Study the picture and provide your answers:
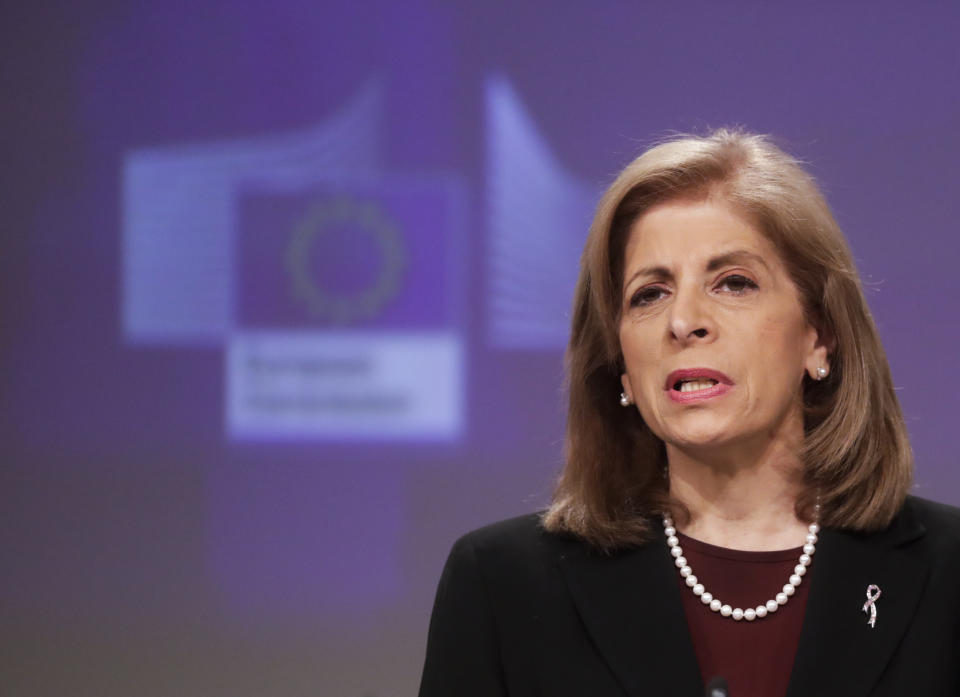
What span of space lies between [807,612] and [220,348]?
1925 millimetres

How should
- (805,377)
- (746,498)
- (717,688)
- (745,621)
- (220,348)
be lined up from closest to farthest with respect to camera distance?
(717,688) < (745,621) < (746,498) < (805,377) < (220,348)

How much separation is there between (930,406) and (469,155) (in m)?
1.42

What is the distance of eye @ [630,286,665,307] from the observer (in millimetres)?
1927

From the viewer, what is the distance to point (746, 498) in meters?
1.92

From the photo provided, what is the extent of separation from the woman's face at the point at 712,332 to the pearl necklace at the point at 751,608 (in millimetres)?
156

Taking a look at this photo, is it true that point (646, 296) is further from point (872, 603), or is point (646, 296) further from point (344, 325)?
point (344, 325)

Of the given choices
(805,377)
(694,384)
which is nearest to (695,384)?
(694,384)

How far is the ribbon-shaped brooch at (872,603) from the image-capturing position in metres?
1.77

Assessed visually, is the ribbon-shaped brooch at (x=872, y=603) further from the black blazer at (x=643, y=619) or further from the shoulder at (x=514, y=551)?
the shoulder at (x=514, y=551)

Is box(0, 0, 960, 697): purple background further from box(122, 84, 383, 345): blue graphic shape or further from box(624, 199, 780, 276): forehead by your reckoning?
box(624, 199, 780, 276): forehead

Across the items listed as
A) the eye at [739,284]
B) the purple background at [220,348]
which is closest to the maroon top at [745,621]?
the eye at [739,284]

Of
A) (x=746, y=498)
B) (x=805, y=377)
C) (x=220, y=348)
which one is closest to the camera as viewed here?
(x=746, y=498)

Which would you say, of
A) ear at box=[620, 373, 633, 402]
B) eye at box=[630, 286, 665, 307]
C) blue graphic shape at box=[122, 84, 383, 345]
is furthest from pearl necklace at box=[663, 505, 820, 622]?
blue graphic shape at box=[122, 84, 383, 345]

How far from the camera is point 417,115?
3.30 metres
